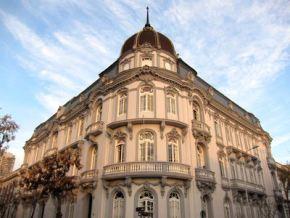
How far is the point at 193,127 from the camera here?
23.8 meters

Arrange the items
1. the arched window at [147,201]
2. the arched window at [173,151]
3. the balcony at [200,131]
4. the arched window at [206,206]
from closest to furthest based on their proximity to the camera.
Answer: the arched window at [147,201] < the arched window at [173,151] < the arched window at [206,206] < the balcony at [200,131]

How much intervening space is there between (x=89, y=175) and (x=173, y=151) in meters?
7.50

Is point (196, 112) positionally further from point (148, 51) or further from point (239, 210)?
point (239, 210)

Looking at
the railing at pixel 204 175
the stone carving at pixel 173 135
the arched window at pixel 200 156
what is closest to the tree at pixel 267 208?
the arched window at pixel 200 156

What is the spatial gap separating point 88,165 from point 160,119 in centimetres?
850

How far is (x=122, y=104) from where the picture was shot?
24.2m

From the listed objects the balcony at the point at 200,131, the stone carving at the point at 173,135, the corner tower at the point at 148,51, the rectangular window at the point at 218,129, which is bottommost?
the stone carving at the point at 173,135

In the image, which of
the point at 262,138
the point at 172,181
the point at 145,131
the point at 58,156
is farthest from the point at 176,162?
the point at 262,138

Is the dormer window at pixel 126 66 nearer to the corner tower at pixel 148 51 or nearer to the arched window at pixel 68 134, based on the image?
the corner tower at pixel 148 51

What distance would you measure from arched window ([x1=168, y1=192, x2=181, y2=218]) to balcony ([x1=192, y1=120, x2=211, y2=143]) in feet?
19.1

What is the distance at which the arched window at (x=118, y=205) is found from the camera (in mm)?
19906

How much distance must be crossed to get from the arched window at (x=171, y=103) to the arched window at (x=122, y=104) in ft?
12.7

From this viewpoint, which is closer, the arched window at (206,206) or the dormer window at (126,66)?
the arched window at (206,206)

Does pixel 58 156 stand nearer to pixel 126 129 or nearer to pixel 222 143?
pixel 126 129
